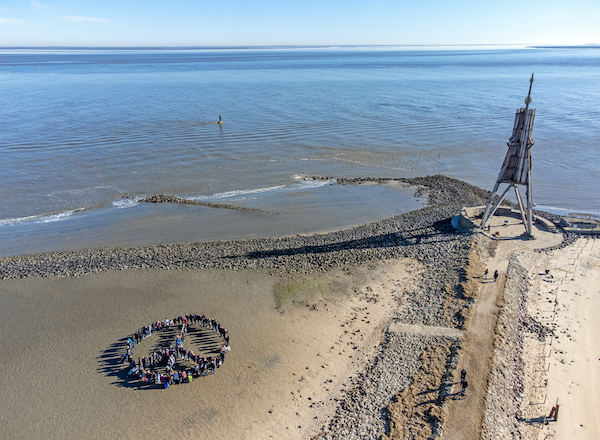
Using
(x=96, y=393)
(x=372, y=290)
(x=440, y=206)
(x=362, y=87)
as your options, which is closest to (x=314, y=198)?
(x=440, y=206)

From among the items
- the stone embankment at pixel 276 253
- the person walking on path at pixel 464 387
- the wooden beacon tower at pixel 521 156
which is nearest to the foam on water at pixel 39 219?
the stone embankment at pixel 276 253

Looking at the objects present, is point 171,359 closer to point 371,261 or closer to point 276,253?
point 276,253

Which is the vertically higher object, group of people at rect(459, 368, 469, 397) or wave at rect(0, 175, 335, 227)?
wave at rect(0, 175, 335, 227)

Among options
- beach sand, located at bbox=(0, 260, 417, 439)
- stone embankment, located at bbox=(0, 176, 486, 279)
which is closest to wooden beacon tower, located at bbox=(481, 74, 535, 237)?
stone embankment, located at bbox=(0, 176, 486, 279)

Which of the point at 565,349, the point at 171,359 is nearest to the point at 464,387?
the point at 565,349

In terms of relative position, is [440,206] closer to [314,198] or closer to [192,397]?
[314,198]

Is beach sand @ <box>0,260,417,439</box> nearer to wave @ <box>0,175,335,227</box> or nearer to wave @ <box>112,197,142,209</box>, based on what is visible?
wave @ <box>0,175,335,227</box>

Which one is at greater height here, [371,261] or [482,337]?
[371,261]
